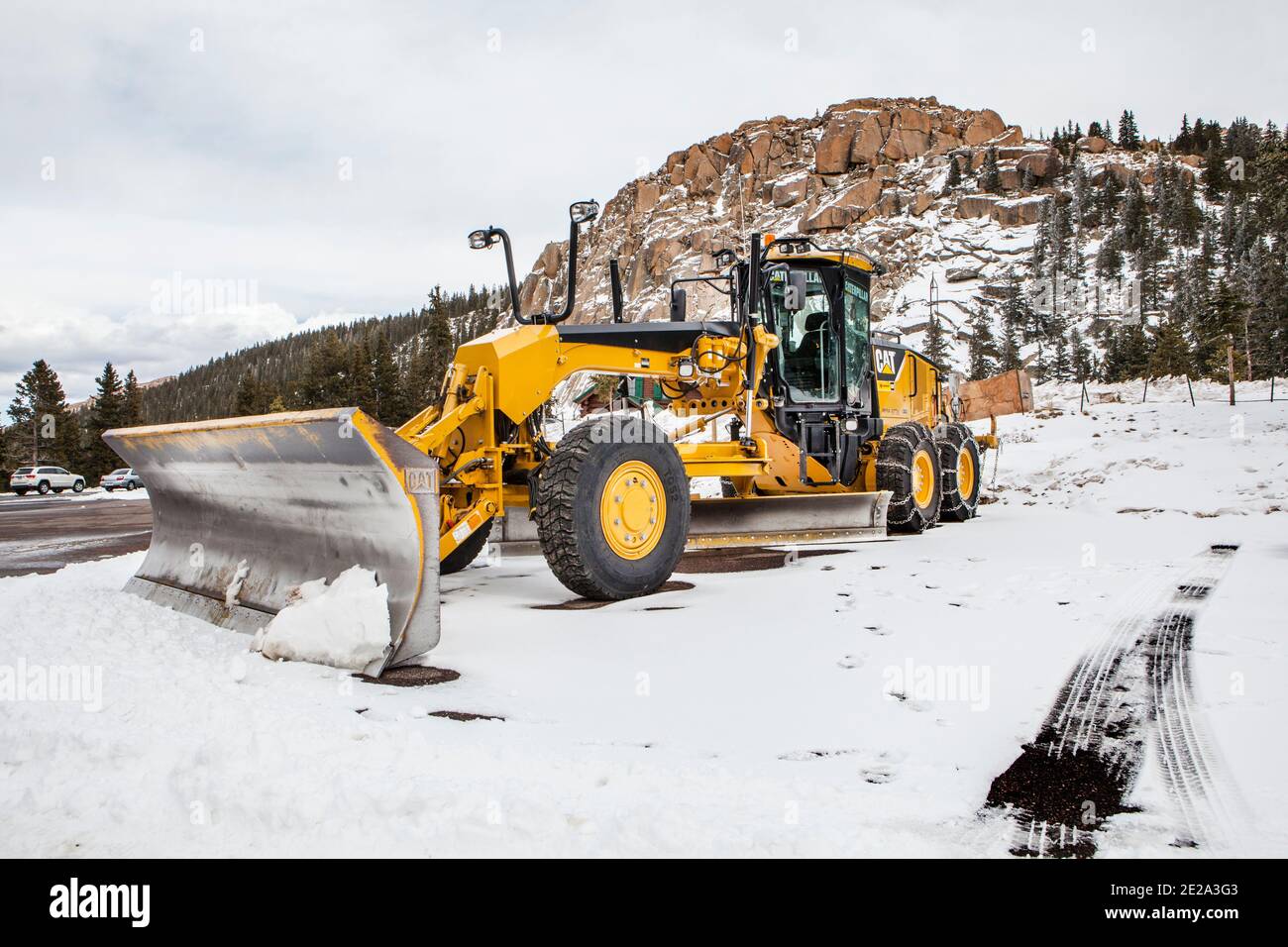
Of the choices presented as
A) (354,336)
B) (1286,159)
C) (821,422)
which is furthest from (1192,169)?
(821,422)

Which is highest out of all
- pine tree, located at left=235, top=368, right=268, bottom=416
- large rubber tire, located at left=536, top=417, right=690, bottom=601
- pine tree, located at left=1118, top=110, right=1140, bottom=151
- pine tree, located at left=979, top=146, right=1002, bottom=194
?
pine tree, located at left=1118, top=110, right=1140, bottom=151

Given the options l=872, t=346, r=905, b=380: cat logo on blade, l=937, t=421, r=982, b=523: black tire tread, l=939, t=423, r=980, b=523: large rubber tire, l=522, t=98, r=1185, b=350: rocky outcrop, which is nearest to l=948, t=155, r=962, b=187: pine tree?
l=522, t=98, r=1185, b=350: rocky outcrop

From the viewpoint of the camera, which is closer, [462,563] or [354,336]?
[462,563]

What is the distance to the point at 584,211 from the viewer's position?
5594 mm

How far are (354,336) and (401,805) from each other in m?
181

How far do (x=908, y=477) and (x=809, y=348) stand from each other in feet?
5.77

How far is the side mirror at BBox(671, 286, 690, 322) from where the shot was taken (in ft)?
28.3

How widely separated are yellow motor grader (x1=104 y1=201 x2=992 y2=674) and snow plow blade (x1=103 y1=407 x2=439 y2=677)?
14 mm

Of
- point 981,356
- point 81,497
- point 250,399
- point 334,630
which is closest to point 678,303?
point 334,630

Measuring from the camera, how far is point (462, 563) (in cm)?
742

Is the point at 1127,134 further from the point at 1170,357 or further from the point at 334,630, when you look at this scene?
the point at 334,630

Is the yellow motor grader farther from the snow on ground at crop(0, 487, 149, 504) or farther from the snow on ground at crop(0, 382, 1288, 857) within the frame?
the snow on ground at crop(0, 487, 149, 504)

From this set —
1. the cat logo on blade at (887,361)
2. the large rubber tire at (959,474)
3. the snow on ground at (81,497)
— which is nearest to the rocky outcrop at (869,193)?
the snow on ground at (81,497)
